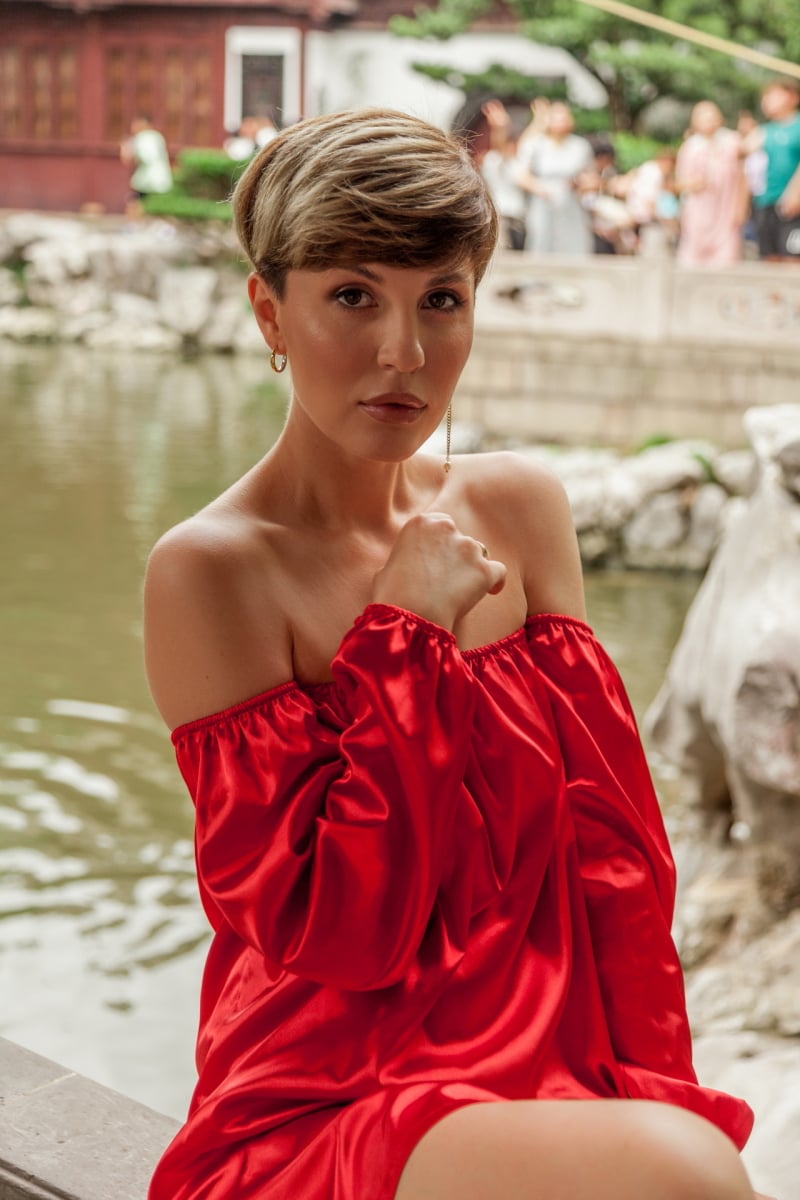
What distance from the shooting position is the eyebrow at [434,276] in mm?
1309

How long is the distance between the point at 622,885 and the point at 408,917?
246 millimetres

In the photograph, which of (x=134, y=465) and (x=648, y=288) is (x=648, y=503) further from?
(x=134, y=465)

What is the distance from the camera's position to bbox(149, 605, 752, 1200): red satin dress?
124 centimetres

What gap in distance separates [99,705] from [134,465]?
4.60 metres

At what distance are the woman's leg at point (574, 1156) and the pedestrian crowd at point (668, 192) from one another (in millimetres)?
7998

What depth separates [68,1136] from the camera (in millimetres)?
1748

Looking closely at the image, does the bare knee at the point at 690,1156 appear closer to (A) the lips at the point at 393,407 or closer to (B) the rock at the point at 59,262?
(A) the lips at the point at 393,407

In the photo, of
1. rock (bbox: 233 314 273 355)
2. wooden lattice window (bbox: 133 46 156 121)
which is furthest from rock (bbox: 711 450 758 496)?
wooden lattice window (bbox: 133 46 156 121)

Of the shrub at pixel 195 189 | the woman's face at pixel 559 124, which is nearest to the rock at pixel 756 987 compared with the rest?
the woman's face at pixel 559 124

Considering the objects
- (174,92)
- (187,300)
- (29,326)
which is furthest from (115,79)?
(187,300)

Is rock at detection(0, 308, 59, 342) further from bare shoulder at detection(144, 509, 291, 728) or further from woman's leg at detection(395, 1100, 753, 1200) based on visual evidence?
woman's leg at detection(395, 1100, 753, 1200)

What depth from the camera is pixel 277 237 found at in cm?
134

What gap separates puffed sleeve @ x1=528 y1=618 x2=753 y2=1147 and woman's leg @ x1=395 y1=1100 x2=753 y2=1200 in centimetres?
22

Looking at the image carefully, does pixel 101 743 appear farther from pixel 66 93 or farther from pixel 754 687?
pixel 66 93
